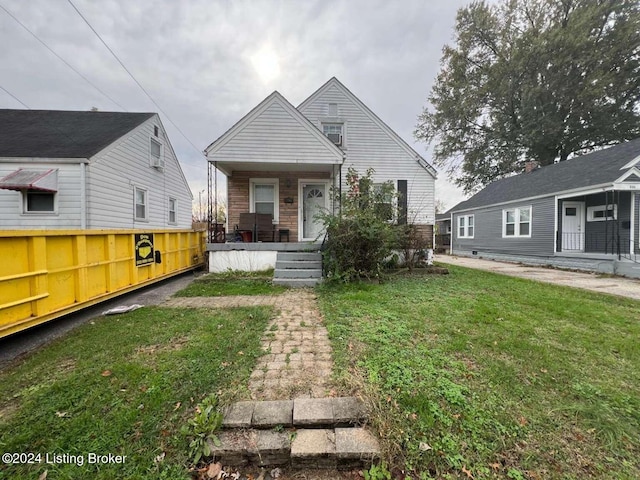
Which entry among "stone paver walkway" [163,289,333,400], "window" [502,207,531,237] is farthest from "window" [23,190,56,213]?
"window" [502,207,531,237]

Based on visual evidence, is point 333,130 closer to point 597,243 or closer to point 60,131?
point 60,131

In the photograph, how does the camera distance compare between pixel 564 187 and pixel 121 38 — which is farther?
pixel 564 187

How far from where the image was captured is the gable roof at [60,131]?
8695mm

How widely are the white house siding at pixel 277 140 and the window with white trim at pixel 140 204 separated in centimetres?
613

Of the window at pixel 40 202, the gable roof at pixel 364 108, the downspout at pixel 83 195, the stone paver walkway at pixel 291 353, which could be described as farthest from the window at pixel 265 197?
the window at pixel 40 202

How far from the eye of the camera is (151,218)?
11.8 m

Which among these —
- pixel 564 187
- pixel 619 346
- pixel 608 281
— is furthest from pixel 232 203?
pixel 564 187

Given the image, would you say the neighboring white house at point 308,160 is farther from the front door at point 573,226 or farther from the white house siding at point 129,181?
the front door at point 573,226

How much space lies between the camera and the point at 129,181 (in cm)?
1030

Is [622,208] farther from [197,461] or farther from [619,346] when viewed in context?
[197,461]

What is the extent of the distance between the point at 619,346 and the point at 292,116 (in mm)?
8213

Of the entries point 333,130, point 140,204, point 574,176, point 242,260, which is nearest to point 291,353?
point 242,260

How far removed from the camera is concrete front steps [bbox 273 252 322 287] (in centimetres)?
627

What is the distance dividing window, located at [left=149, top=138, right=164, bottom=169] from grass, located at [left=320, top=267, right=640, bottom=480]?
469 inches
